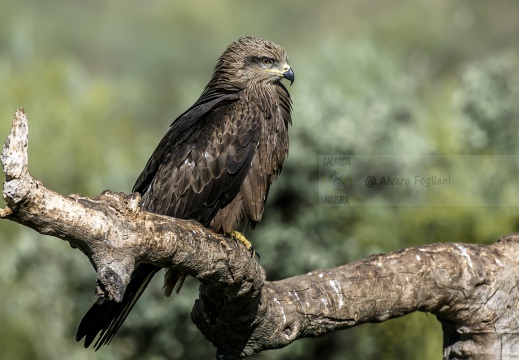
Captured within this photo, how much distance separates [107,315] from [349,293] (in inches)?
61.9

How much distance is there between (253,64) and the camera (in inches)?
290

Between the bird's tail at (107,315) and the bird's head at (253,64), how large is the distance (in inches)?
78.0

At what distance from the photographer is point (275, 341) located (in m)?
5.88

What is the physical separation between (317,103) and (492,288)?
6670mm

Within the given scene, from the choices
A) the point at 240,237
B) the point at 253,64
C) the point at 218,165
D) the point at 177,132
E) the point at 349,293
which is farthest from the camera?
the point at 253,64

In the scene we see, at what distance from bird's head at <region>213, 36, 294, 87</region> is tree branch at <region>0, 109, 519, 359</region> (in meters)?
1.79

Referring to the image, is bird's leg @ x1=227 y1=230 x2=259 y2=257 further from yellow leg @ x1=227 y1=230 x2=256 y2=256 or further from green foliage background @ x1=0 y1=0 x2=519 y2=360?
green foliage background @ x1=0 y1=0 x2=519 y2=360

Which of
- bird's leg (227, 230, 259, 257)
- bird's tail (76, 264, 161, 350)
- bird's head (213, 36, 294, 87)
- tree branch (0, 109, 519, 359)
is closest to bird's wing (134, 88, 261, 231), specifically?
bird's leg (227, 230, 259, 257)

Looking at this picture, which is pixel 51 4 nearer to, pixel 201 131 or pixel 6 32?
pixel 6 32

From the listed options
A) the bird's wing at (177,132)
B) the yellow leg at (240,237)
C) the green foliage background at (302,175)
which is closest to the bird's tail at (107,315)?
the yellow leg at (240,237)

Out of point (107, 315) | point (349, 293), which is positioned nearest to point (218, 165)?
point (349, 293)

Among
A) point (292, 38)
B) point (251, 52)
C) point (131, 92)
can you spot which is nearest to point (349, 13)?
point (292, 38)

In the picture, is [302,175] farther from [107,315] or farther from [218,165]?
[107,315]

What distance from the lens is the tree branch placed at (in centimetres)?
527
